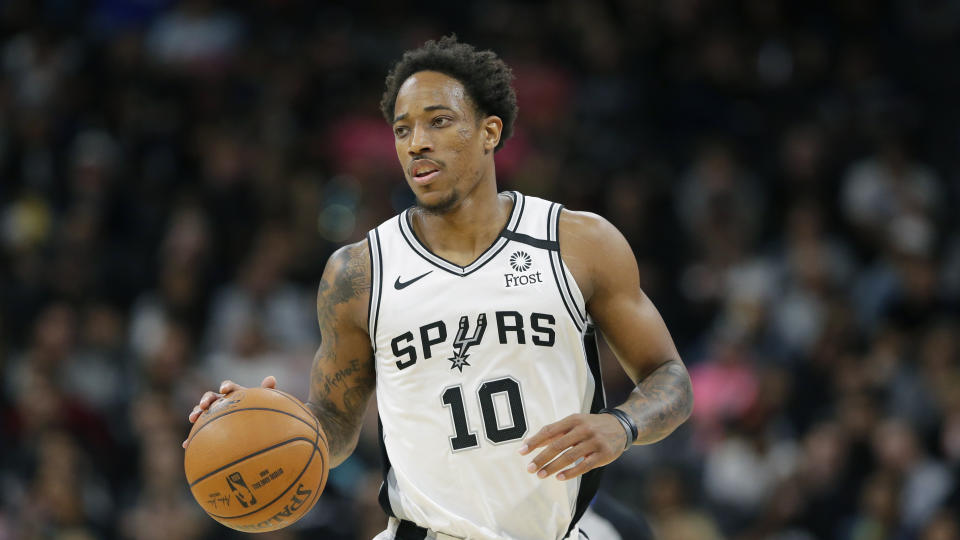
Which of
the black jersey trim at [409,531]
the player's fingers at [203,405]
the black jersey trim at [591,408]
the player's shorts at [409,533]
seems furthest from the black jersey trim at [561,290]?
the player's fingers at [203,405]

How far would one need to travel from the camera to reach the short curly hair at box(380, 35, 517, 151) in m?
4.83

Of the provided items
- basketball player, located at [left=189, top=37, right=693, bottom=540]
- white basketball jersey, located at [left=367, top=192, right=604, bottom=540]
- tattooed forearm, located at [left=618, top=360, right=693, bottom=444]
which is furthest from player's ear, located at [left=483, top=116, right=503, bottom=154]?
tattooed forearm, located at [left=618, top=360, right=693, bottom=444]

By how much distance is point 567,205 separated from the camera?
36.4ft

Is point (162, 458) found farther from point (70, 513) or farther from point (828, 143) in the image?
point (828, 143)

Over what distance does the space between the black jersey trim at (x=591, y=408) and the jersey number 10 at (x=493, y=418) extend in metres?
0.36

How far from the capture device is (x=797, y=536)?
28.9 feet

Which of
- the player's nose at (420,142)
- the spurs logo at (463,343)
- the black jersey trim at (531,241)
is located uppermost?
the player's nose at (420,142)

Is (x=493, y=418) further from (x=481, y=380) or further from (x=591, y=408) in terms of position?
(x=591, y=408)

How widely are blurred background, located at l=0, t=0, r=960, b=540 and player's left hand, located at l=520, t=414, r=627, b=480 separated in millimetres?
4706

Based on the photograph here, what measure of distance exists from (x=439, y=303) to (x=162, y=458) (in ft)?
17.6

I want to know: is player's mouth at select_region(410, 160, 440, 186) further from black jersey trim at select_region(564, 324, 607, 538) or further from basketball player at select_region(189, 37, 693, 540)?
black jersey trim at select_region(564, 324, 607, 538)

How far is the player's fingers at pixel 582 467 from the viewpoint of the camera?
4121 millimetres

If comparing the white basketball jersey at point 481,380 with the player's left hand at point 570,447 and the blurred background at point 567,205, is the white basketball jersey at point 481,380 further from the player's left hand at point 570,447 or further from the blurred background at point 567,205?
the blurred background at point 567,205

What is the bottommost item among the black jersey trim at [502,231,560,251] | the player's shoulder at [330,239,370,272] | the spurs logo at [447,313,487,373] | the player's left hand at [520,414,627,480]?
the player's left hand at [520,414,627,480]
